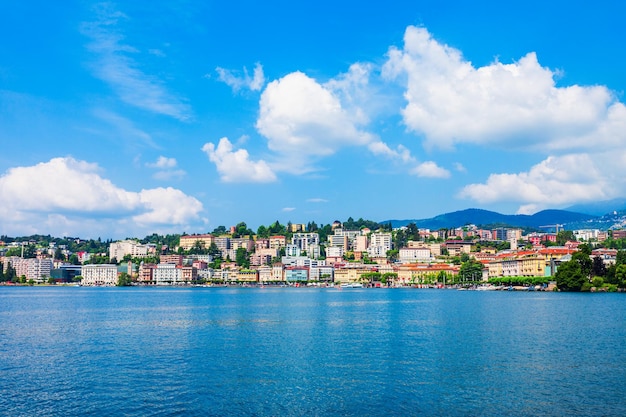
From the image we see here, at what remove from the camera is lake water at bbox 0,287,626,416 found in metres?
19.1

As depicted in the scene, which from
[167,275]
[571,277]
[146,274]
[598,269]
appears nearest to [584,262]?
[598,269]

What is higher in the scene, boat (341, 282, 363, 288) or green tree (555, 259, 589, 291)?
green tree (555, 259, 589, 291)

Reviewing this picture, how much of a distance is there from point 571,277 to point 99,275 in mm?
145208

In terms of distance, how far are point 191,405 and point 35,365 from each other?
1009cm

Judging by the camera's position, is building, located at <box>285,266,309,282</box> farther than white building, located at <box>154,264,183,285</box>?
No

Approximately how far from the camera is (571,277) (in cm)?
8688

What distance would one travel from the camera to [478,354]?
27922mm

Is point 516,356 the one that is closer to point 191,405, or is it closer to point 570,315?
point 191,405

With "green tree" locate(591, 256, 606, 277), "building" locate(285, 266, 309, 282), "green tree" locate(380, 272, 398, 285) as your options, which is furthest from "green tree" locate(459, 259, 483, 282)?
"building" locate(285, 266, 309, 282)

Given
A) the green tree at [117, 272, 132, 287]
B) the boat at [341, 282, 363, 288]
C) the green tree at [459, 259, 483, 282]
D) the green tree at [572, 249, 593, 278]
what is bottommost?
the boat at [341, 282, 363, 288]

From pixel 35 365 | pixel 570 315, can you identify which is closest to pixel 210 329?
pixel 35 365

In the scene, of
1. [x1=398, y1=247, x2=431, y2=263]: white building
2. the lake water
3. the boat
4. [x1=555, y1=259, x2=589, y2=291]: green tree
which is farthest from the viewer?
[x1=398, y1=247, x2=431, y2=263]: white building

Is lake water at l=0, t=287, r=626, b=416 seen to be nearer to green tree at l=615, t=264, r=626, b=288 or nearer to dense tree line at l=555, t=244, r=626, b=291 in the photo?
dense tree line at l=555, t=244, r=626, b=291

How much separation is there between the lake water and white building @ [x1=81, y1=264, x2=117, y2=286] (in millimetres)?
153589
